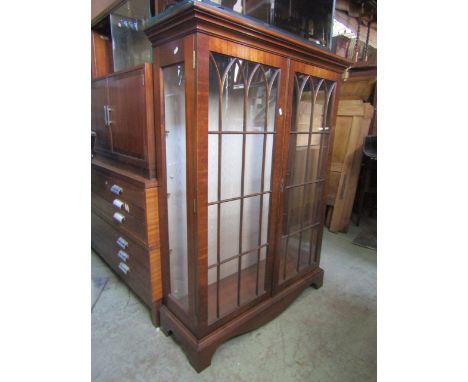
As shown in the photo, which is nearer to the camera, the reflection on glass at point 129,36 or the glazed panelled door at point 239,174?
the glazed panelled door at point 239,174

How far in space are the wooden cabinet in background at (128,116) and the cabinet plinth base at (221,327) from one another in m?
0.80

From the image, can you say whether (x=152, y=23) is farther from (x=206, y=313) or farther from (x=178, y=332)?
(x=178, y=332)

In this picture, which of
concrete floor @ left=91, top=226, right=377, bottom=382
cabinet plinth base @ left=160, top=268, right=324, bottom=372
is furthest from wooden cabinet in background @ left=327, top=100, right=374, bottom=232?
cabinet plinth base @ left=160, top=268, right=324, bottom=372

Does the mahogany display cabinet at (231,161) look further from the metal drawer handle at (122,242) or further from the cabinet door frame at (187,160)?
the metal drawer handle at (122,242)

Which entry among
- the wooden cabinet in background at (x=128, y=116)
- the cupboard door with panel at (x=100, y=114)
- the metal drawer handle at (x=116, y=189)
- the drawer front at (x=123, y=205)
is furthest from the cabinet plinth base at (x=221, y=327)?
the cupboard door with panel at (x=100, y=114)

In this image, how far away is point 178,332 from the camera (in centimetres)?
135

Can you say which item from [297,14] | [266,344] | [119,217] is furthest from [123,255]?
[297,14]

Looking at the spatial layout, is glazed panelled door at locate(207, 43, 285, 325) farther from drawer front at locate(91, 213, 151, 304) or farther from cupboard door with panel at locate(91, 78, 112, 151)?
cupboard door with panel at locate(91, 78, 112, 151)

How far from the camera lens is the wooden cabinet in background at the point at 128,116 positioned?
1227mm

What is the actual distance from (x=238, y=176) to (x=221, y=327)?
30.1 inches

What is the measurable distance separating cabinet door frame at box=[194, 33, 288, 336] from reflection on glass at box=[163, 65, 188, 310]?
16cm

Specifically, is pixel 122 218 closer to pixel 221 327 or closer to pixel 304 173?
pixel 221 327

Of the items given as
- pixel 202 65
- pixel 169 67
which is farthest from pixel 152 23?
pixel 202 65
